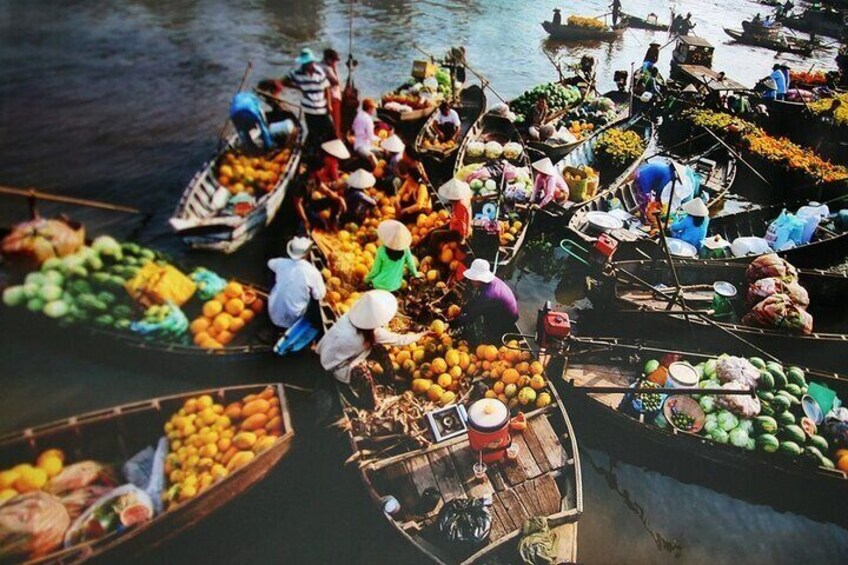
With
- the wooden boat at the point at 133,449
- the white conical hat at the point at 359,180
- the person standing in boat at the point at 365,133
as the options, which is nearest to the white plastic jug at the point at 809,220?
the white conical hat at the point at 359,180

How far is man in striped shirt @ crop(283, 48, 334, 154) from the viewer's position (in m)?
8.88

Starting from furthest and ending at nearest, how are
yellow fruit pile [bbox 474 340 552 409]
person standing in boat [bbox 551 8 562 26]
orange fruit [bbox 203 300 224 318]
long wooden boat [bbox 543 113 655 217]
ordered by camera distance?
person standing in boat [bbox 551 8 562 26] → long wooden boat [bbox 543 113 655 217] → orange fruit [bbox 203 300 224 318] → yellow fruit pile [bbox 474 340 552 409]

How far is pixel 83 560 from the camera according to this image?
342 cm

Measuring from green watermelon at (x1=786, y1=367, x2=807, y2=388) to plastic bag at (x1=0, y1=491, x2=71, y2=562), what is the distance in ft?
26.8

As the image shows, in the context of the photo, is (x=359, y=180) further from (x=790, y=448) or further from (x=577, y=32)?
(x=577, y=32)

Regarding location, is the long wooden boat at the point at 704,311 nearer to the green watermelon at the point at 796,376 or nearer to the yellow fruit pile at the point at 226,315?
the green watermelon at the point at 796,376

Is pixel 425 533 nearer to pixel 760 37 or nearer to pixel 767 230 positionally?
pixel 767 230

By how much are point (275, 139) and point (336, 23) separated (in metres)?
7.69

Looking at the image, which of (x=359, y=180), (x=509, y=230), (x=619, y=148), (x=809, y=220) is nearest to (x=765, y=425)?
(x=509, y=230)

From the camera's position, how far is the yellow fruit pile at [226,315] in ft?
18.5

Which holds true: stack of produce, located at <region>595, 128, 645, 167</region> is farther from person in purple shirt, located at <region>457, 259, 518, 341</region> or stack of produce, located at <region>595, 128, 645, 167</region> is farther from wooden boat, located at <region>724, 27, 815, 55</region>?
wooden boat, located at <region>724, 27, 815, 55</region>

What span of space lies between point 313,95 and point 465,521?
8047mm

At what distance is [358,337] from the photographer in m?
4.79

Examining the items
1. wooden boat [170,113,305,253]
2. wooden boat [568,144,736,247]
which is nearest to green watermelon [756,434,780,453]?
wooden boat [568,144,736,247]
